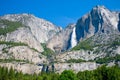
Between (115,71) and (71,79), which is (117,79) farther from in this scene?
(71,79)

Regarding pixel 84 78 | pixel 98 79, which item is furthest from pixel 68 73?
pixel 84 78

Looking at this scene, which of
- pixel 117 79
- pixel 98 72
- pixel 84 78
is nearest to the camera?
pixel 117 79

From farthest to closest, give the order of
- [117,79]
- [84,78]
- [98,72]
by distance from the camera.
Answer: [84,78] < [98,72] < [117,79]

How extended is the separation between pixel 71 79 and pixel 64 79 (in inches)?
135

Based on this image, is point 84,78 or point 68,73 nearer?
point 68,73

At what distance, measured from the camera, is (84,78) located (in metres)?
Result: 188

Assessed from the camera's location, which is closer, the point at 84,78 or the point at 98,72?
the point at 98,72

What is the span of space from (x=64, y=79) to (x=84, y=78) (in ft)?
125

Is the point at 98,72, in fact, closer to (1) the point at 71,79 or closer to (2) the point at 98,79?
(2) the point at 98,79

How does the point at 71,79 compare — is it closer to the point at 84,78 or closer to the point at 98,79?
the point at 98,79

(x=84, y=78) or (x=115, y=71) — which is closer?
(x=115, y=71)

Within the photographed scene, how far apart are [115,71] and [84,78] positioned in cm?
3644

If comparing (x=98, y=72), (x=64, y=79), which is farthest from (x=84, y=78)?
(x=64, y=79)

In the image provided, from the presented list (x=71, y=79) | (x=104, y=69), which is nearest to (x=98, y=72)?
(x=104, y=69)
